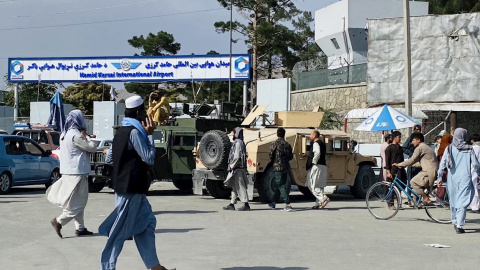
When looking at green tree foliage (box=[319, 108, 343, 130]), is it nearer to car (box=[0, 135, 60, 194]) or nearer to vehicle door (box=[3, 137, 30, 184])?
car (box=[0, 135, 60, 194])

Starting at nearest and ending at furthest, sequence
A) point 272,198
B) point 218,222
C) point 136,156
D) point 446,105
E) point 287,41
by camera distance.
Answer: point 136,156 < point 218,222 < point 272,198 < point 446,105 < point 287,41

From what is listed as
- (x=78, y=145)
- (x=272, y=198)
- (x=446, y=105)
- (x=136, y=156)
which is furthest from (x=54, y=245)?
(x=446, y=105)

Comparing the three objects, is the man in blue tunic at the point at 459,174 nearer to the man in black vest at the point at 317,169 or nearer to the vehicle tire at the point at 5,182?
the man in black vest at the point at 317,169

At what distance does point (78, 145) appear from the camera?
1088 centimetres

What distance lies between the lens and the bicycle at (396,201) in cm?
1348

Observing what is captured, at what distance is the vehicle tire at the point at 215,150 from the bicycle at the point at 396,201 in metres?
4.07

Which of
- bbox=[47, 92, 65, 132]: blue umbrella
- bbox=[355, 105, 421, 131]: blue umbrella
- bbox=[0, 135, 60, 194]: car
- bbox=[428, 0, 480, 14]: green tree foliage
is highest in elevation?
bbox=[428, 0, 480, 14]: green tree foliage

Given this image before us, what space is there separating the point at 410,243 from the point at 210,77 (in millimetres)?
34013

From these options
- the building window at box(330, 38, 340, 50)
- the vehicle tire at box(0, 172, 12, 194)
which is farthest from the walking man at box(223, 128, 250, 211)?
the building window at box(330, 38, 340, 50)

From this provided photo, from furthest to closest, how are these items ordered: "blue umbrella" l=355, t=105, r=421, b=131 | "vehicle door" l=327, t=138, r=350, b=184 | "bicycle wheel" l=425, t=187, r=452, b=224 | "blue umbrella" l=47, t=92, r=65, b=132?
1. "blue umbrella" l=47, t=92, r=65, b=132
2. "blue umbrella" l=355, t=105, r=421, b=131
3. "vehicle door" l=327, t=138, r=350, b=184
4. "bicycle wheel" l=425, t=187, r=452, b=224

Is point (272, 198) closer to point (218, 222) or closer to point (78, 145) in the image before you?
point (218, 222)

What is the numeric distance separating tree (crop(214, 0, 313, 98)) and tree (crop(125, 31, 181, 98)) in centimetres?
950

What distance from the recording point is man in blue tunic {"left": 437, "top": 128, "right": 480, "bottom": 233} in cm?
1216

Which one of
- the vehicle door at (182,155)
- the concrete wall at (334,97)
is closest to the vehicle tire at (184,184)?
the vehicle door at (182,155)
